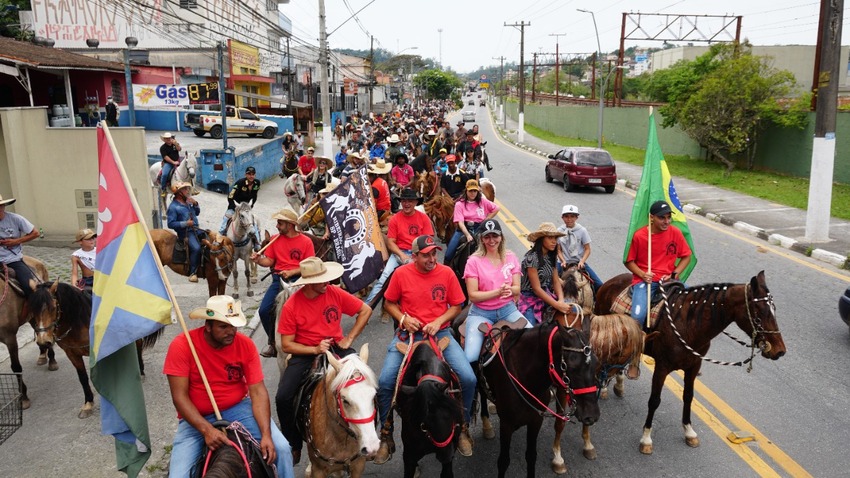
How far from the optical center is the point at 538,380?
5.61 m

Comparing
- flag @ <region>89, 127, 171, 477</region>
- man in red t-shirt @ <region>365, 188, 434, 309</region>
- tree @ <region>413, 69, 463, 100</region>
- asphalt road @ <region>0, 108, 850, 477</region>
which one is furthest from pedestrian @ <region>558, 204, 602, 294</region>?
tree @ <region>413, 69, 463, 100</region>

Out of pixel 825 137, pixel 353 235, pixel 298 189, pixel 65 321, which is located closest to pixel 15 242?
pixel 65 321

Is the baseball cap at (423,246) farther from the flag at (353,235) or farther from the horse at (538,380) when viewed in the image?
the flag at (353,235)

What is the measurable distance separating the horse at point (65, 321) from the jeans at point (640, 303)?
240 inches

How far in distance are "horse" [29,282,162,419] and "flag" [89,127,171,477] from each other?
269 centimetres

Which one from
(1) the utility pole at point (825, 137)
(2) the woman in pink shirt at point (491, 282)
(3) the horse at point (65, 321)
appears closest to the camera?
(2) the woman in pink shirt at point (491, 282)

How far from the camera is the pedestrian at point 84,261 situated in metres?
8.68

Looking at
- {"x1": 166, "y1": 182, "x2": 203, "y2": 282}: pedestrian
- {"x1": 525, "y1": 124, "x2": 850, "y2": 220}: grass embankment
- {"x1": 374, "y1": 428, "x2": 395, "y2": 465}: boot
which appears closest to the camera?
{"x1": 374, "y1": 428, "x2": 395, "y2": 465}: boot

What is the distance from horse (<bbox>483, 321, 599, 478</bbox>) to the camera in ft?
16.7

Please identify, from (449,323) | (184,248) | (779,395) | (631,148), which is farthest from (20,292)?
(631,148)

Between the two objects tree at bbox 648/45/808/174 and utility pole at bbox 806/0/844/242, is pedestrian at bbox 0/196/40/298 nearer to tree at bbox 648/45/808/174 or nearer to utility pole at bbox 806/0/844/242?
utility pole at bbox 806/0/844/242

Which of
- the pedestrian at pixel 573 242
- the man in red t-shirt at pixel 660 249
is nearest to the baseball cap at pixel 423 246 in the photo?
the man in red t-shirt at pixel 660 249

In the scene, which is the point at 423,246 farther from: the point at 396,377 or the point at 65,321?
the point at 65,321

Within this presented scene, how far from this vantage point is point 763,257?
1405 centimetres
